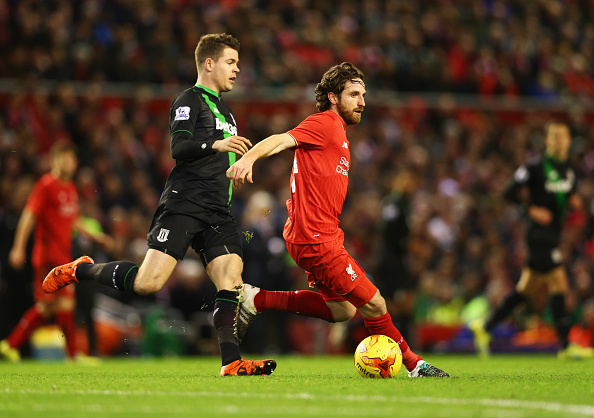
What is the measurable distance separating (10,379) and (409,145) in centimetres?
1258

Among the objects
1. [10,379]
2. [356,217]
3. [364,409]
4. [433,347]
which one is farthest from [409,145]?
[364,409]

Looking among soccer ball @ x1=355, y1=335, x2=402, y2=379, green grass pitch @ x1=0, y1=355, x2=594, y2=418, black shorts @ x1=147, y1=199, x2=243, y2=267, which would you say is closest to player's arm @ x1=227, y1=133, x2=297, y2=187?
black shorts @ x1=147, y1=199, x2=243, y2=267

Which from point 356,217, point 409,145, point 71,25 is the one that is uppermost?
point 71,25

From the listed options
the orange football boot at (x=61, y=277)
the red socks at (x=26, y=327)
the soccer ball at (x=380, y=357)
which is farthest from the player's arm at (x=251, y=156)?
the red socks at (x=26, y=327)

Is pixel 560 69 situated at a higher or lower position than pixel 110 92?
higher

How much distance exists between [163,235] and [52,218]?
443cm

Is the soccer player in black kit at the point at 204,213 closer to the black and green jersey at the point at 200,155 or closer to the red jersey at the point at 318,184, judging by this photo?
the black and green jersey at the point at 200,155

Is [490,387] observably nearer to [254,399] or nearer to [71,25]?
[254,399]

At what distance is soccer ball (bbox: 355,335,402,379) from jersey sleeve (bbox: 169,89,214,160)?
181cm

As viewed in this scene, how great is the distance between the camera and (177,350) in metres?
12.6

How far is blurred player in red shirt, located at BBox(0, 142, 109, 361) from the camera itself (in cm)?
1008

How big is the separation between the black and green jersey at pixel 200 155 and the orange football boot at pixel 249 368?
118cm

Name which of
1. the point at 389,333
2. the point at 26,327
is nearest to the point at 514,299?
the point at 389,333

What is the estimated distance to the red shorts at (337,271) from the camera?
606cm
